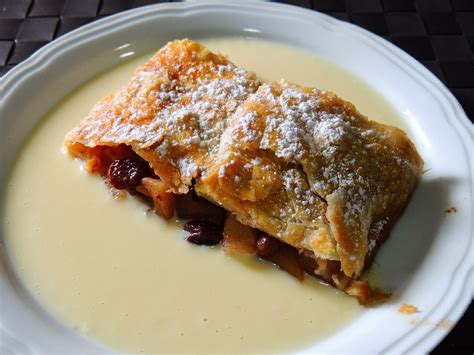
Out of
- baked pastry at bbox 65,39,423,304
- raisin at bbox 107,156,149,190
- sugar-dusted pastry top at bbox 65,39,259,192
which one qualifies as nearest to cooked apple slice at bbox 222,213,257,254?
baked pastry at bbox 65,39,423,304

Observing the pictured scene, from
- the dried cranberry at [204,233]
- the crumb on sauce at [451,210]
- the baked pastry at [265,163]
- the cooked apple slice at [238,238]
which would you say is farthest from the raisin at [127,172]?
the crumb on sauce at [451,210]

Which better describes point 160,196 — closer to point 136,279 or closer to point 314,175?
point 136,279

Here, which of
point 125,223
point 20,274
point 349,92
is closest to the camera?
point 20,274

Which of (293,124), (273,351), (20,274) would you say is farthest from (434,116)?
(20,274)

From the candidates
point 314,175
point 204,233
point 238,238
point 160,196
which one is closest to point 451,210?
point 314,175

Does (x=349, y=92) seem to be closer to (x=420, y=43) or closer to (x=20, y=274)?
(x=420, y=43)

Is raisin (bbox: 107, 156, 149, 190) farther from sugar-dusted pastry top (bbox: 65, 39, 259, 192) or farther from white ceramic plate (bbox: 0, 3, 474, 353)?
→ white ceramic plate (bbox: 0, 3, 474, 353)

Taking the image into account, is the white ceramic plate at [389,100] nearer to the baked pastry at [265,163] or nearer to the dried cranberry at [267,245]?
the baked pastry at [265,163]
